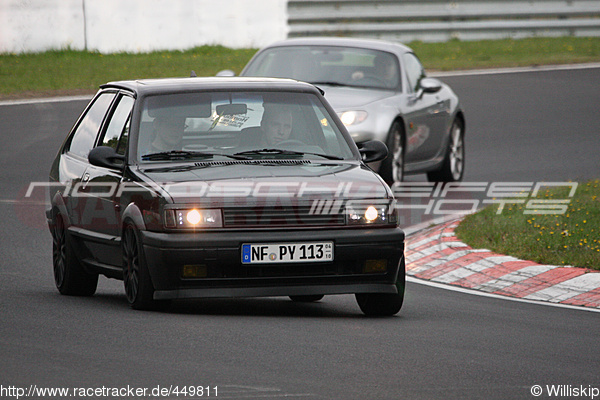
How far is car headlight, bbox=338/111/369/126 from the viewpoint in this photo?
1489 cm

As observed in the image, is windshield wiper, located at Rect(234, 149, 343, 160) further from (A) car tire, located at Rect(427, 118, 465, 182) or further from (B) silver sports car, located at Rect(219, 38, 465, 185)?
(A) car tire, located at Rect(427, 118, 465, 182)

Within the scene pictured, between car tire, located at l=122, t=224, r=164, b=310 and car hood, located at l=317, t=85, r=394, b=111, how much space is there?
20.8 ft

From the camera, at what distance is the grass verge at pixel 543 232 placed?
11297 mm

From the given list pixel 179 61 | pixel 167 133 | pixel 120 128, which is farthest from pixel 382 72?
pixel 179 61

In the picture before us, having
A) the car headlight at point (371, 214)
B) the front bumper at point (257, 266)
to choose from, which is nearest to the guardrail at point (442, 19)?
the car headlight at point (371, 214)

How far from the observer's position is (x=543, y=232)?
12.0m

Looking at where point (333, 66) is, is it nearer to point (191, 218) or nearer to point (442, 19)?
point (191, 218)

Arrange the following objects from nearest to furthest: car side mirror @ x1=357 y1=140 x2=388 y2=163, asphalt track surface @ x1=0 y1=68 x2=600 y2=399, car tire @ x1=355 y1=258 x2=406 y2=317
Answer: asphalt track surface @ x1=0 y1=68 x2=600 y2=399 → car tire @ x1=355 y1=258 x2=406 y2=317 → car side mirror @ x1=357 y1=140 x2=388 y2=163

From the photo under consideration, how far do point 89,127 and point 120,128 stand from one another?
803 mm

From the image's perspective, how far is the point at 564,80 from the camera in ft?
86.6

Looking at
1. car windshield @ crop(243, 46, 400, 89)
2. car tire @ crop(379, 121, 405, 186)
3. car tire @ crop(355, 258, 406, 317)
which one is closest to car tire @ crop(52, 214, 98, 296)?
car tire @ crop(355, 258, 406, 317)

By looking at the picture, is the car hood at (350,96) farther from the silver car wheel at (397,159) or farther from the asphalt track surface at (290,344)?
the asphalt track surface at (290,344)

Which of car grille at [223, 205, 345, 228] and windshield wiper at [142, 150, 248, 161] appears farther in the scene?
windshield wiper at [142, 150, 248, 161]

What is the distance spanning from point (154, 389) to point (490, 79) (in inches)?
816
